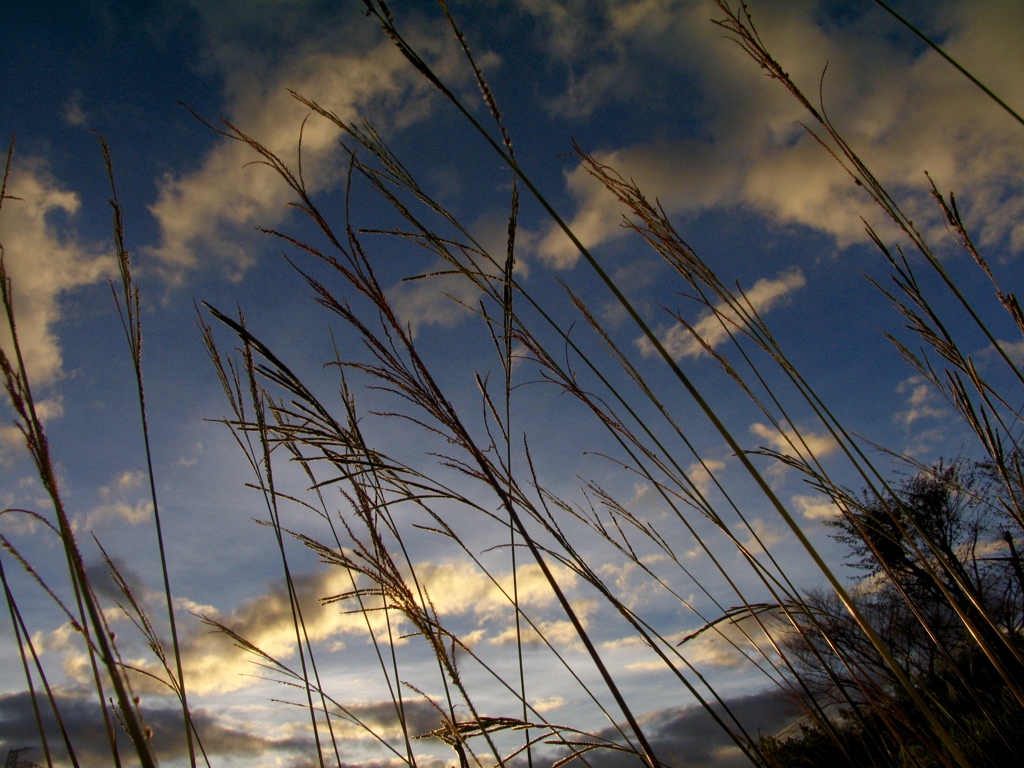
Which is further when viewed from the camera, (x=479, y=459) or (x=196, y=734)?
(x=196, y=734)

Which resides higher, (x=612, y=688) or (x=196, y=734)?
(x=196, y=734)

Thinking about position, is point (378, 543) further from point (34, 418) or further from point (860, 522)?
point (860, 522)

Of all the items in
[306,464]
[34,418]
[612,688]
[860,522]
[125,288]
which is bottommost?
[612,688]

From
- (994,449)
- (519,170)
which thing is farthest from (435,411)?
(994,449)

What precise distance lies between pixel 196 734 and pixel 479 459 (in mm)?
1480

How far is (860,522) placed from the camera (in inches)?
50.9

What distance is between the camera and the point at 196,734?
5.58ft

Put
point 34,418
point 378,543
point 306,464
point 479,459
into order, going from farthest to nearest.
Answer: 1. point 306,464
2. point 378,543
3. point 479,459
4. point 34,418

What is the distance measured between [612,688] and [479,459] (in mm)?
379

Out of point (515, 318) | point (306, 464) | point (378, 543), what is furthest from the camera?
point (306, 464)

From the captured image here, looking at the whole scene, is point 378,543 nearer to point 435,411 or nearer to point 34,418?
point 435,411

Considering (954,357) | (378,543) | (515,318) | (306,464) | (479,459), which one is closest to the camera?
(479,459)

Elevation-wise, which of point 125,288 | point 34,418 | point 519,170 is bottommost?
point 34,418

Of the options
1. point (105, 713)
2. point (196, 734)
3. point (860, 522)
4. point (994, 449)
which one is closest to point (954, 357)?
point (994, 449)
